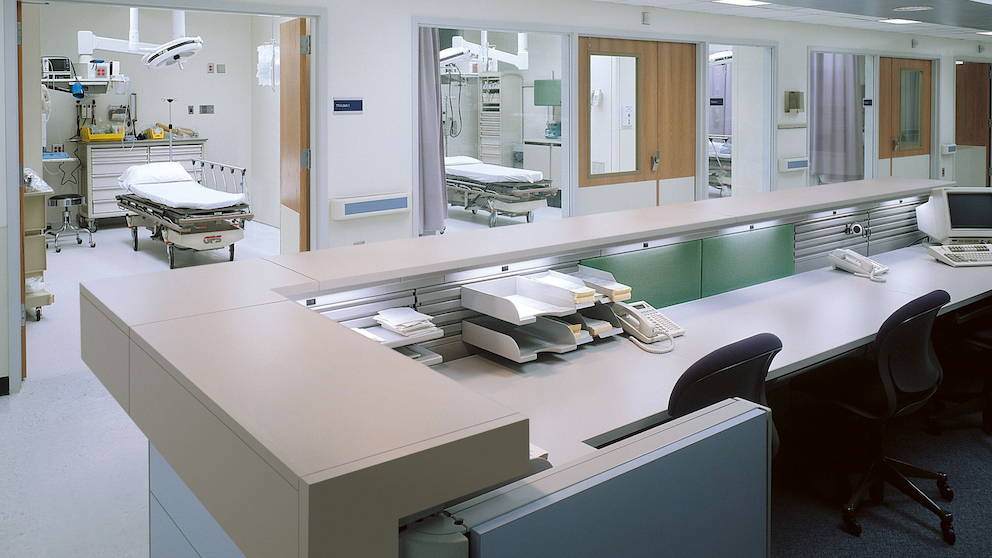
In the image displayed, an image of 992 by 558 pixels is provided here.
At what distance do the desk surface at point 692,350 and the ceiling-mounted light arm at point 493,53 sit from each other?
2716 mm

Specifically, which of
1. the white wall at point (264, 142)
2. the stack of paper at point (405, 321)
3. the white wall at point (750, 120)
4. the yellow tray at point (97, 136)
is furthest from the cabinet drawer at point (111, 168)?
the stack of paper at point (405, 321)

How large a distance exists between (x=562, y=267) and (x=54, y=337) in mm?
3913

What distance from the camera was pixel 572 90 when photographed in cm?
616

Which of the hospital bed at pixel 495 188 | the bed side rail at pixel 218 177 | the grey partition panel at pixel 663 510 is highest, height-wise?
the bed side rail at pixel 218 177

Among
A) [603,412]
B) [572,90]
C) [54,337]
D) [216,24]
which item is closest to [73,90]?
[216,24]

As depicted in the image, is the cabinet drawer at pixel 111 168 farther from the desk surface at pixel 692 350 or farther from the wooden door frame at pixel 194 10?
the desk surface at pixel 692 350

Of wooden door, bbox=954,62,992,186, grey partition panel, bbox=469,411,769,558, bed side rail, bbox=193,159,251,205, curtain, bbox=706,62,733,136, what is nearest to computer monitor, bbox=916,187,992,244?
curtain, bbox=706,62,733,136

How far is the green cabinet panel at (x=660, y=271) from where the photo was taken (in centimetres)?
330

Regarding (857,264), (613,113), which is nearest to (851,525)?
(857,264)

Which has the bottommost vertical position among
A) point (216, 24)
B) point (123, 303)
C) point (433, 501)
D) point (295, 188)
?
point (433, 501)

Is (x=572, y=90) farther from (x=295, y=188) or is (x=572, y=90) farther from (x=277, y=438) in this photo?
(x=277, y=438)

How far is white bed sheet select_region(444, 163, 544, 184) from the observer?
19.2ft

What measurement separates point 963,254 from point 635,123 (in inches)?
114

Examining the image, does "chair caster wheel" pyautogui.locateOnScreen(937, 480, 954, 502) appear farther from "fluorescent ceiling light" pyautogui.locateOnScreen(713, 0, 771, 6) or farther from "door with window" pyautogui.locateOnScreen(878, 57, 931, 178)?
"door with window" pyautogui.locateOnScreen(878, 57, 931, 178)
